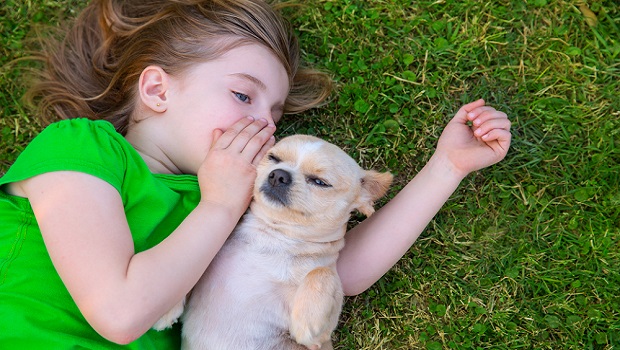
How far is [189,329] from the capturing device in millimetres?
3133

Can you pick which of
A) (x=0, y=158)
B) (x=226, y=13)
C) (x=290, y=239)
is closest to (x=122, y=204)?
(x=290, y=239)

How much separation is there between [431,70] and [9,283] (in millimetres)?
2952

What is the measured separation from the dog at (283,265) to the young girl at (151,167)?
157mm

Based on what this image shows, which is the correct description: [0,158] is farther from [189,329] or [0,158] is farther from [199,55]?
[189,329]

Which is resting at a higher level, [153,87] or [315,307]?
[153,87]

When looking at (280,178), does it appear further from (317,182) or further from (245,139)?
(245,139)

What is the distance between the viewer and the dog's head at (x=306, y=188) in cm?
302

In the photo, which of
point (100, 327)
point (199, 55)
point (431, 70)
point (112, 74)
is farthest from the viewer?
point (431, 70)

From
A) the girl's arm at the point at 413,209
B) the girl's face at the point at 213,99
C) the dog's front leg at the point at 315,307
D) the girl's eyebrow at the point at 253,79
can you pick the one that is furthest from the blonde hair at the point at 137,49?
the dog's front leg at the point at 315,307

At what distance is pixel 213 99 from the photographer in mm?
3381

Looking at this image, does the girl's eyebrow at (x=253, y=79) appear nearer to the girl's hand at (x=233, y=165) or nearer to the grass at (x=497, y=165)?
the girl's hand at (x=233, y=165)

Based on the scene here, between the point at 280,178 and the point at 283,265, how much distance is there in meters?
0.45

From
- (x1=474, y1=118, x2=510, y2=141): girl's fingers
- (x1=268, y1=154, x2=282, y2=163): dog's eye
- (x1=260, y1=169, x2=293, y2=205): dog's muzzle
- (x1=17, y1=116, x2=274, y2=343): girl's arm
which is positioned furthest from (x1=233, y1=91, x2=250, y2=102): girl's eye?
(x1=474, y1=118, x2=510, y2=141): girl's fingers

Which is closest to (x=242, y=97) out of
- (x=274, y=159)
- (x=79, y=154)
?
(x=274, y=159)
